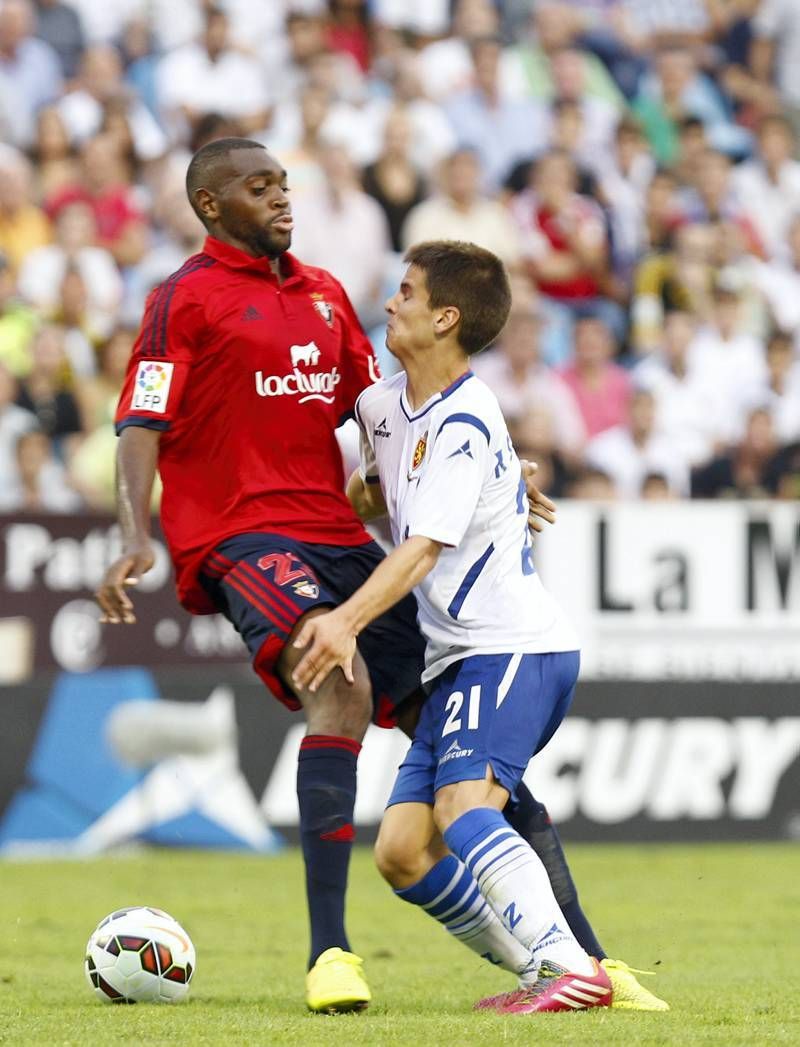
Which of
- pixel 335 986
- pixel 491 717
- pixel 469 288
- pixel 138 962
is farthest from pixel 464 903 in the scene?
pixel 469 288

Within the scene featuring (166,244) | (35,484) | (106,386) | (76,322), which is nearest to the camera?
(35,484)

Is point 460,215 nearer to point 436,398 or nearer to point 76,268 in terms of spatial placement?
point 76,268

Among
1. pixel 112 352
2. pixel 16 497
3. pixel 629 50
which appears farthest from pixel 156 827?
pixel 629 50

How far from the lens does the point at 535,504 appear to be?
573 cm

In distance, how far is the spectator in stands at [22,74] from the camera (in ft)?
47.4

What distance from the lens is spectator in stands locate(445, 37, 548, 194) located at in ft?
50.6

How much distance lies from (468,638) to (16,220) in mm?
9112

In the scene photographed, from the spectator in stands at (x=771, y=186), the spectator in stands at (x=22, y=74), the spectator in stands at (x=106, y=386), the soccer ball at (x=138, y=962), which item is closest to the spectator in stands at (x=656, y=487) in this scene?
the spectator in stands at (x=106, y=386)

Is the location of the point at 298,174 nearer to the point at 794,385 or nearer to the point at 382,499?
the point at 794,385

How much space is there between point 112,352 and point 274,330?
21.8 feet

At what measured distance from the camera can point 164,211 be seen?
45.2 ft


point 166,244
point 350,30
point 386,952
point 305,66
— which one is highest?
point 350,30

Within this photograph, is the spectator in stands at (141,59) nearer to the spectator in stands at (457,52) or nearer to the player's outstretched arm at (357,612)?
the spectator in stands at (457,52)

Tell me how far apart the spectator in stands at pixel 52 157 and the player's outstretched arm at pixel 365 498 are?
8.70m
